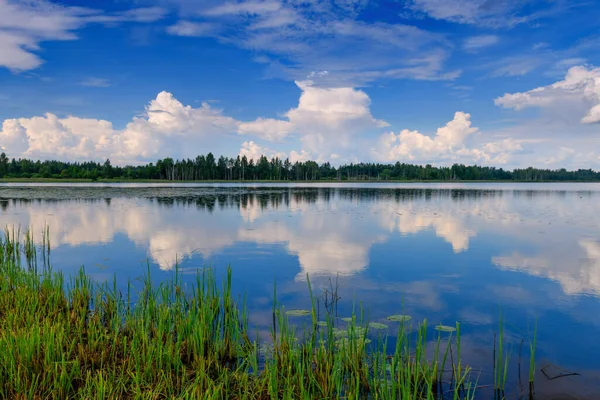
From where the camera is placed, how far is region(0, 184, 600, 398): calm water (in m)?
9.18

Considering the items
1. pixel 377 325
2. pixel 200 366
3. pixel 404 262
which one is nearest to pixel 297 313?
pixel 377 325

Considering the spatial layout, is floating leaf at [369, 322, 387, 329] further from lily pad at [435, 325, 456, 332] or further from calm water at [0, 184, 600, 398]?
lily pad at [435, 325, 456, 332]

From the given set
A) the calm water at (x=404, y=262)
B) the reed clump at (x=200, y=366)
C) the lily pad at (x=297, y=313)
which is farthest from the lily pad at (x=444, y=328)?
the lily pad at (x=297, y=313)

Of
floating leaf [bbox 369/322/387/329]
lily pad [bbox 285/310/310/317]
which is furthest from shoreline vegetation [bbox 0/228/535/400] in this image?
lily pad [bbox 285/310/310/317]

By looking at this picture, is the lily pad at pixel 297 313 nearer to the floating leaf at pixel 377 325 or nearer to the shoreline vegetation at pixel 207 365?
the shoreline vegetation at pixel 207 365

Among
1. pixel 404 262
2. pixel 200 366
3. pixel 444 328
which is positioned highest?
pixel 200 366

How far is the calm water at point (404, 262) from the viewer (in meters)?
9.18

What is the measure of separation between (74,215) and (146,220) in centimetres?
658

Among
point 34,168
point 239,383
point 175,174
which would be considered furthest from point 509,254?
point 34,168

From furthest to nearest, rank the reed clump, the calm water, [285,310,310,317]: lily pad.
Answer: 1. [285,310,310,317]: lily pad
2. the calm water
3. the reed clump

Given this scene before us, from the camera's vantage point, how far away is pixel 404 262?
52.4ft

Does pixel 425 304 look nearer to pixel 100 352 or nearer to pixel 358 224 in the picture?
pixel 100 352

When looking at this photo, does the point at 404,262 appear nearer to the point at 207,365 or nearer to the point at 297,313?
the point at 297,313

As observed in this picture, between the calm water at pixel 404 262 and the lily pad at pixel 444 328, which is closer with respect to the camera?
the lily pad at pixel 444 328
